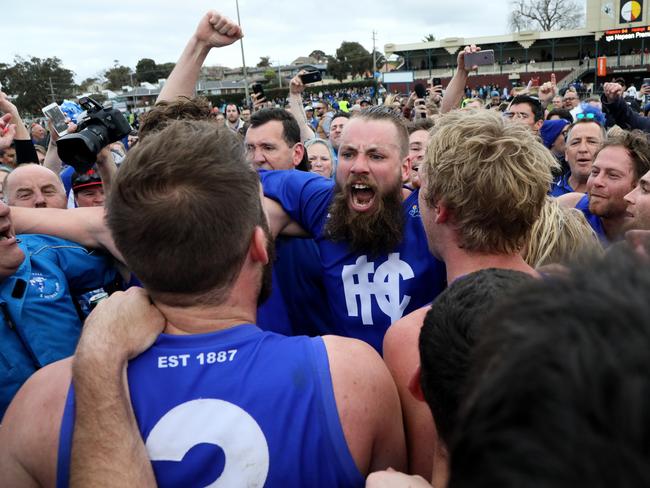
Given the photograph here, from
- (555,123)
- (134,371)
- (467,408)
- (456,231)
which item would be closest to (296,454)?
(134,371)

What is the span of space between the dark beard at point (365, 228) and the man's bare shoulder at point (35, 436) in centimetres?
159

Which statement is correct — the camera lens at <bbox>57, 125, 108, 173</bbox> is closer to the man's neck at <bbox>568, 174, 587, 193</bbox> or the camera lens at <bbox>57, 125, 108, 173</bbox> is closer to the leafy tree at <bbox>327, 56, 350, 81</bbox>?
the man's neck at <bbox>568, 174, 587, 193</bbox>

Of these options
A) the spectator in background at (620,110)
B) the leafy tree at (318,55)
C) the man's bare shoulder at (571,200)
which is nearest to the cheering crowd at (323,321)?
the man's bare shoulder at (571,200)

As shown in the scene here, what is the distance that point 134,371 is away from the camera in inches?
50.7

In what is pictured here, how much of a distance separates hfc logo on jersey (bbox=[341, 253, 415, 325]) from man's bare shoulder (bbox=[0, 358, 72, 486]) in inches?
58.9

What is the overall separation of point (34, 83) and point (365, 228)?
67670mm

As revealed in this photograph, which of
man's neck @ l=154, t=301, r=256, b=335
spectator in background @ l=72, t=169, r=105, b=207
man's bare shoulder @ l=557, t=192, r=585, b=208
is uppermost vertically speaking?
spectator in background @ l=72, t=169, r=105, b=207

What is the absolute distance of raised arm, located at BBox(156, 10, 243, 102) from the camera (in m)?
2.72

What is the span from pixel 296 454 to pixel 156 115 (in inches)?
78.8

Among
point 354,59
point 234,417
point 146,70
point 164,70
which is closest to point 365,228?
point 234,417

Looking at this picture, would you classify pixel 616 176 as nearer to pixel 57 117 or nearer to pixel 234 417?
pixel 234 417

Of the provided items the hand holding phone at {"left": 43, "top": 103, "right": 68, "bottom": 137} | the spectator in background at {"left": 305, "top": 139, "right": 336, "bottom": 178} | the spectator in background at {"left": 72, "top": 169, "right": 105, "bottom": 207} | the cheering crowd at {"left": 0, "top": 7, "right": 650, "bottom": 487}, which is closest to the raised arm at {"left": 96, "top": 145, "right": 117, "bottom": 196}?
the cheering crowd at {"left": 0, "top": 7, "right": 650, "bottom": 487}

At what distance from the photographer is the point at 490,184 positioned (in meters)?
1.88

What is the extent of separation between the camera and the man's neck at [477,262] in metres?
1.92
